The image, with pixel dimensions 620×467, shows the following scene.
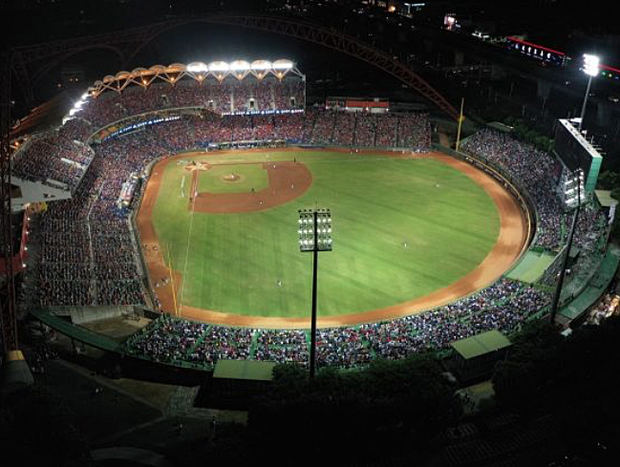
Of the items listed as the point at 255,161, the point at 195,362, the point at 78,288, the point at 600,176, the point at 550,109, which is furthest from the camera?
the point at 550,109

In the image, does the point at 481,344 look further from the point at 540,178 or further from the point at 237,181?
the point at 237,181

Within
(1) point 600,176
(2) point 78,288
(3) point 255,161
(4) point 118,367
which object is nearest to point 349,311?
(4) point 118,367

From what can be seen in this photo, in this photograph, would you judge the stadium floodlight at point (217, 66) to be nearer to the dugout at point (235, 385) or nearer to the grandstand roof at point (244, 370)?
the grandstand roof at point (244, 370)

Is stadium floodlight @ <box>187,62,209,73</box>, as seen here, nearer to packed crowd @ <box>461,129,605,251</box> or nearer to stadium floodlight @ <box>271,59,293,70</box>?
stadium floodlight @ <box>271,59,293,70</box>

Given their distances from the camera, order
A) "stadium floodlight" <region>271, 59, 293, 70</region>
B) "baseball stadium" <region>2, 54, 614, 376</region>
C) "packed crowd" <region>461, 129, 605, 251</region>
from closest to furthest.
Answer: "baseball stadium" <region>2, 54, 614, 376</region>
"packed crowd" <region>461, 129, 605, 251</region>
"stadium floodlight" <region>271, 59, 293, 70</region>

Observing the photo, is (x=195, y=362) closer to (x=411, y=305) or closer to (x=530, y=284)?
(x=411, y=305)

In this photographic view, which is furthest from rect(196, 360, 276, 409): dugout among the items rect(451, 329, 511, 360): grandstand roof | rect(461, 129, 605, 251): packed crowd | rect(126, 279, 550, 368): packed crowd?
rect(461, 129, 605, 251): packed crowd
